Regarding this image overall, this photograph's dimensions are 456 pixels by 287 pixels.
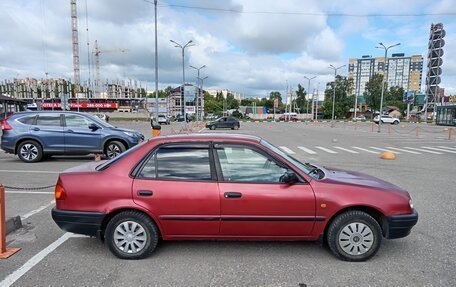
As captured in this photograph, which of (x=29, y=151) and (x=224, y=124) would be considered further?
(x=224, y=124)

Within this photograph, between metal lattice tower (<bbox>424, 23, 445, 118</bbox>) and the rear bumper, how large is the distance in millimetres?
90582

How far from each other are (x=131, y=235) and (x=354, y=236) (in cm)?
262

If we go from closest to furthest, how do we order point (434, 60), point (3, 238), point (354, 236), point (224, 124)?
1. point (354, 236)
2. point (3, 238)
3. point (224, 124)
4. point (434, 60)

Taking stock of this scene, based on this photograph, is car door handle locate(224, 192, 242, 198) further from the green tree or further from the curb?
the green tree

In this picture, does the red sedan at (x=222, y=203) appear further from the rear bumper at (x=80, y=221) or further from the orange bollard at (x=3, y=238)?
the orange bollard at (x=3, y=238)

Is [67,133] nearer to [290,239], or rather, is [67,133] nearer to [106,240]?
[106,240]

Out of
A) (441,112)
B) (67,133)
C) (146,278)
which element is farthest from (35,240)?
(441,112)

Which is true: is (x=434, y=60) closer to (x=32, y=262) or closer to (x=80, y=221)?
(x=80, y=221)

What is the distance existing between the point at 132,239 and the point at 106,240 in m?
0.31

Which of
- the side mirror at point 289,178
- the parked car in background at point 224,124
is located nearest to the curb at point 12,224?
the side mirror at point 289,178

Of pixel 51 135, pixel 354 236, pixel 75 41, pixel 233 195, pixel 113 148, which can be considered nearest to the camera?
pixel 233 195

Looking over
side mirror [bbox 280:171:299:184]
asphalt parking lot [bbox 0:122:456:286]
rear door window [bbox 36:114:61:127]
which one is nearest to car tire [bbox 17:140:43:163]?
rear door window [bbox 36:114:61:127]

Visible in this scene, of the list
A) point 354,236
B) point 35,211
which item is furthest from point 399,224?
point 35,211

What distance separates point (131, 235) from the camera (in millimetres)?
3502
